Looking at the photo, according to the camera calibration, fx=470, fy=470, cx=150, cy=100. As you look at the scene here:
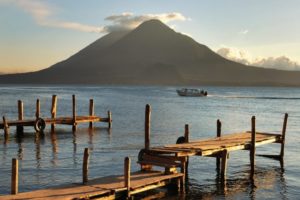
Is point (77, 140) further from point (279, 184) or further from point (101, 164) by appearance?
point (279, 184)

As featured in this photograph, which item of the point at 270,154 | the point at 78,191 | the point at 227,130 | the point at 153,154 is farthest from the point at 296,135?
the point at 78,191

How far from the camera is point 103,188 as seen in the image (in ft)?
64.6

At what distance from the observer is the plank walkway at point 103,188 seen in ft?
60.0

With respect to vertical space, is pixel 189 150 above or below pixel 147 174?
above

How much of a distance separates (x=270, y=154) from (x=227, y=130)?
58.9ft

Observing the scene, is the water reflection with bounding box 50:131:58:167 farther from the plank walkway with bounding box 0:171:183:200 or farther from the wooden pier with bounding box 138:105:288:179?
the plank walkway with bounding box 0:171:183:200

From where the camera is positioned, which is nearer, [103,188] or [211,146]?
[103,188]

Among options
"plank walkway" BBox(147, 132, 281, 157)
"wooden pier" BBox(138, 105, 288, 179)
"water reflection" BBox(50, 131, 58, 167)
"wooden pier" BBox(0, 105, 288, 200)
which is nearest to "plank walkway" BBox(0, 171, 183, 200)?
"wooden pier" BBox(0, 105, 288, 200)

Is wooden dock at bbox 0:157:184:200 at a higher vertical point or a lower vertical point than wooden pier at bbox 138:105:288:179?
lower

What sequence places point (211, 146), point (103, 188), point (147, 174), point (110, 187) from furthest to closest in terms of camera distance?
point (211, 146), point (147, 174), point (110, 187), point (103, 188)

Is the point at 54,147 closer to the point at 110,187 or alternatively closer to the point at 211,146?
the point at 211,146

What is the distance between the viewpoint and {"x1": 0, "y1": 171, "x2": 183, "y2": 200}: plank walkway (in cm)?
1828

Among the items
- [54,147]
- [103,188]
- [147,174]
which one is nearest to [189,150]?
[147,174]

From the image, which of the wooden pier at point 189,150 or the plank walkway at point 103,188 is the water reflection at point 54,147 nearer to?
the wooden pier at point 189,150
